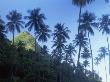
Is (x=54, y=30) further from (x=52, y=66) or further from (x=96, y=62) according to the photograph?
(x=96, y=62)

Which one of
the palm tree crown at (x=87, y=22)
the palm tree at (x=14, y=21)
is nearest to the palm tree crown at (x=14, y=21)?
the palm tree at (x=14, y=21)

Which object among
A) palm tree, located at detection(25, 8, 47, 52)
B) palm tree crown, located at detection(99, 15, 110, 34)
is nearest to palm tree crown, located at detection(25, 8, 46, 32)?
palm tree, located at detection(25, 8, 47, 52)

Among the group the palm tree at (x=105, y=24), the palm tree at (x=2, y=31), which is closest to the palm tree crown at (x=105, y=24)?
the palm tree at (x=105, y=24)

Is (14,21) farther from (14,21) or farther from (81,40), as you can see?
(81,40)

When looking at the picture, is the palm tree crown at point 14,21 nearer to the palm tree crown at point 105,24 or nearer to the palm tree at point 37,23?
the palm tree at point 37,23

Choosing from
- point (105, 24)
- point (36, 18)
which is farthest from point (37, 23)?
point (105, 24)

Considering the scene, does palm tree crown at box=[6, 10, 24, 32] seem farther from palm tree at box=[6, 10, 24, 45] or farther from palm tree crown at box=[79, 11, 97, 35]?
palm tree crown at box=[79, 11, 97, 35]

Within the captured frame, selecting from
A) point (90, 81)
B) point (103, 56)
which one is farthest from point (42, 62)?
point (103, 56)

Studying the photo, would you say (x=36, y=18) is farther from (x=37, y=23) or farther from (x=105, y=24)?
(x=105, y=24)

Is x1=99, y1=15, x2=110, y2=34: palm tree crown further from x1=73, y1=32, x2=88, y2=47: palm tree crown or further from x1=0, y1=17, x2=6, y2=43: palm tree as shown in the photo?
x1=0, y1=17, x2=6, y2=43: palm tree

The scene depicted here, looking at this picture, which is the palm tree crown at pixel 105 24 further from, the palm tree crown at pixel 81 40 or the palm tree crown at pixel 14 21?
the palm tree crown at pixel 14 21

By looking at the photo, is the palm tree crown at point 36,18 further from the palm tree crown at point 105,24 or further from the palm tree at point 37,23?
the palm tree crown at point 105,24

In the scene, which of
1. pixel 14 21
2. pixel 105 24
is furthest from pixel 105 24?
pixel 14 21

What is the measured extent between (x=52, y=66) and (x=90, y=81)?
15995 millimetres
